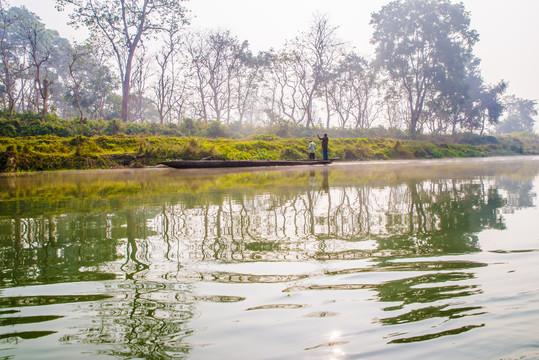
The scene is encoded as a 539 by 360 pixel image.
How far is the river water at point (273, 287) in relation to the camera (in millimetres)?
1612

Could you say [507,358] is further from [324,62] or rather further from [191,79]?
[191,79]

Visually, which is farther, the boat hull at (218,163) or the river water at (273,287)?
the boat hull at (218,163)

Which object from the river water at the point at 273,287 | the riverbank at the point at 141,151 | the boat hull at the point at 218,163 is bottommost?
the river water at the point at 273,287

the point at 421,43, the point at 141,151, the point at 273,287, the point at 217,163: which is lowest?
the point at 273,287

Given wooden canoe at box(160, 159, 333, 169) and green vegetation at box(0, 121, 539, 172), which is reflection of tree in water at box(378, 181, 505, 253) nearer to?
wooden canoe at box(160, 159, 333, 169)

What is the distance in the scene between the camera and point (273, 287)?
7.56ft

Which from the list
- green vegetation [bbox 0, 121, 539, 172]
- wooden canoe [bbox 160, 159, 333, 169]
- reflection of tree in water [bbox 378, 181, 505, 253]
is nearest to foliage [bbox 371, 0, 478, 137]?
green vegetation [bbox 0, 121, 539, 172]

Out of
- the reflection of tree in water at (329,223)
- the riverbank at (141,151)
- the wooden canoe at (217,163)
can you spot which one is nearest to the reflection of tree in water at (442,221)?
the reflection of tree in water at (329,223)

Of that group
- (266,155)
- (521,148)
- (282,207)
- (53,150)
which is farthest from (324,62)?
(282,207)

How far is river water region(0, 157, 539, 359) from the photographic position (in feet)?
5.29

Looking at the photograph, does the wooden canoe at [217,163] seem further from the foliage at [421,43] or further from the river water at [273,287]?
the foliage at [421,43]

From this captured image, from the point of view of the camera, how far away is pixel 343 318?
72.1 inches

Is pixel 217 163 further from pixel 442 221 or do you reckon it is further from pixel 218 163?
pixel 442 221

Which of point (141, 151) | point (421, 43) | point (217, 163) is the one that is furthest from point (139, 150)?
point (421, 43)
